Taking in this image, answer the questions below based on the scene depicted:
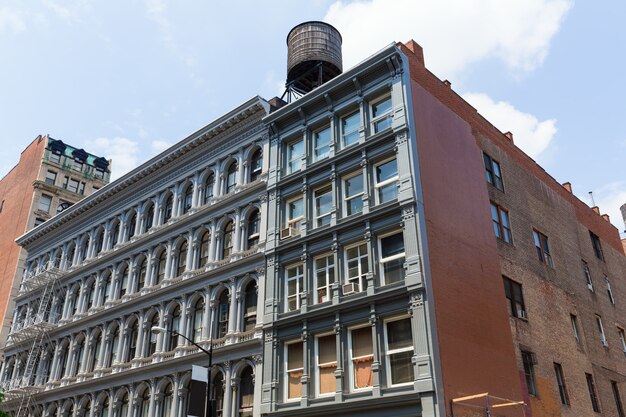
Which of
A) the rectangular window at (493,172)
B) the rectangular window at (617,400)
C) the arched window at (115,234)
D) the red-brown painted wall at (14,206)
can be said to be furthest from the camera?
the red-brown painted wall at (14,206)

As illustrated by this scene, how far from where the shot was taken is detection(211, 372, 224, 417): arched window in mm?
26763

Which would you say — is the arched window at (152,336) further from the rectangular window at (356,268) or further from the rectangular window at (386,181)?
the rectangular window at (386,181)

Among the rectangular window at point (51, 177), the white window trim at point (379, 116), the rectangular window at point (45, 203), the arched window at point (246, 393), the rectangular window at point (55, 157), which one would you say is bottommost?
the arched window at point (246, 393)

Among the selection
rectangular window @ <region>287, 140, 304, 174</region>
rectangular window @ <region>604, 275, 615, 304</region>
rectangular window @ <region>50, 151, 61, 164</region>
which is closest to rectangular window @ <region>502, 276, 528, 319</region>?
rectangular window @ <region>287, 140, 304, 174</region>

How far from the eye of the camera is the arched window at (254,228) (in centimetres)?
2900

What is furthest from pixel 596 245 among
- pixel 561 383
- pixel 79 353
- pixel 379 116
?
pixel 79 353

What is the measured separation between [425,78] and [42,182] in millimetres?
41413

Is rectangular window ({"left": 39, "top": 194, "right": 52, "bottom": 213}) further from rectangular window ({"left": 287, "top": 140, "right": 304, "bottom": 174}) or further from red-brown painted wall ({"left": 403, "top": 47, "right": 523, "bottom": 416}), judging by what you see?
red-brown painted wall ({"left": 403, "top": 47, "right": 523, "bottom": 416})

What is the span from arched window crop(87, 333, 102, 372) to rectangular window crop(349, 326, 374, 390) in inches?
751

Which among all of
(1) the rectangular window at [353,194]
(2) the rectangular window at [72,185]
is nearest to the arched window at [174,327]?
(1) the rectangular window at [353,194]

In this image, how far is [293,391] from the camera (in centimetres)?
2375

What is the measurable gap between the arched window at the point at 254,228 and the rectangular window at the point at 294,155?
9.51 ft

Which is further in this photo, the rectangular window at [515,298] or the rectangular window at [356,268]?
the rectangular window at [515,298]

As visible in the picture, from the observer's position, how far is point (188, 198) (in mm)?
34656
